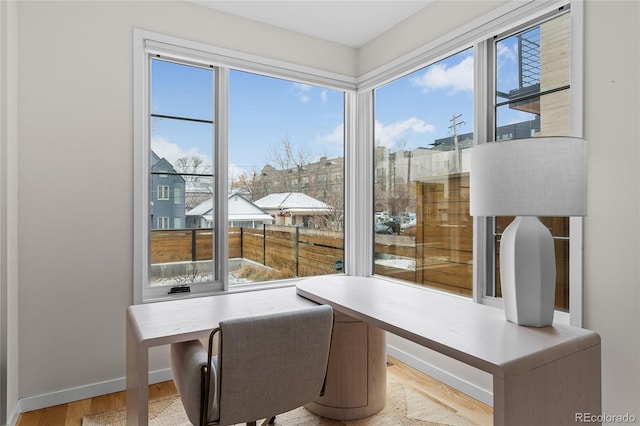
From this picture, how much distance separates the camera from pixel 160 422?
2.14 m

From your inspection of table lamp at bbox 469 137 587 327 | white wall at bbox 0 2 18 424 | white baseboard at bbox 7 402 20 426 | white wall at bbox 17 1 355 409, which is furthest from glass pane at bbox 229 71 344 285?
table lamp at bbox 469 137 587 327

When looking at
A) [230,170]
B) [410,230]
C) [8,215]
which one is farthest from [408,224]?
[8,215]

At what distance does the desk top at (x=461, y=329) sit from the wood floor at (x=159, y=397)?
2.55 feet

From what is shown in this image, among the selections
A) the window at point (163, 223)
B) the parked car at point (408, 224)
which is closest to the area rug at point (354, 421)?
the window at point (163, 223)

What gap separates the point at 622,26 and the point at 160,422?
302 cm

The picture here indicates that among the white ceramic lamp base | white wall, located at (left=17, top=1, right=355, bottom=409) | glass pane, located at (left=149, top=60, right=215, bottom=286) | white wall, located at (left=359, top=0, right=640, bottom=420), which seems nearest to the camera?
the white ceramic lamp base

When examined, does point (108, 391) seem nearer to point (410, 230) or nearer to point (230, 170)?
point (230, 170)

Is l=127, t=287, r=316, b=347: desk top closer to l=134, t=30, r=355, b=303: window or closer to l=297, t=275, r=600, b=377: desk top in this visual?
l=297, t=275, r=600, b=377: desk top

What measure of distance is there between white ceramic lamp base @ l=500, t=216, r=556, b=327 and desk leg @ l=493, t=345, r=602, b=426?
0.20 m

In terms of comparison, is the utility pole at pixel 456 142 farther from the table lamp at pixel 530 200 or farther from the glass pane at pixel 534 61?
the table lamp at pixel 530 200

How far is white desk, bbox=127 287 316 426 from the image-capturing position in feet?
5.02

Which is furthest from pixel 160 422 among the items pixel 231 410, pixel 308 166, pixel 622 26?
pixel 622 26

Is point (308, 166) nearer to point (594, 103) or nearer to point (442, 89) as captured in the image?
point (442, 89)

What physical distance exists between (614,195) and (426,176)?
1.26 meters
